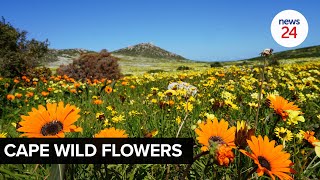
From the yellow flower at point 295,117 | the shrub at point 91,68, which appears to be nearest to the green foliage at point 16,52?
the shrub at point 91,68

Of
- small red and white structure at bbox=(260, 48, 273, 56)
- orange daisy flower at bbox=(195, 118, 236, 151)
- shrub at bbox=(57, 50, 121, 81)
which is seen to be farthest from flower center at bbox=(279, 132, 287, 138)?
shrub at bbox=(57, 50, 121, 81)

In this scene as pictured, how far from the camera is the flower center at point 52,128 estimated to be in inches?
60.7

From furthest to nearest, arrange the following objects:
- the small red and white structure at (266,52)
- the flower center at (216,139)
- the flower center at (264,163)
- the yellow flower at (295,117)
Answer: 1. the yellow flower at (295,117)
2. the small red and white structure at (266,52)
3. the flower center at (216,139)
4. the flower center at (264,163)

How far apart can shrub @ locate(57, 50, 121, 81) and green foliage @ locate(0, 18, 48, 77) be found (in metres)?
1.61

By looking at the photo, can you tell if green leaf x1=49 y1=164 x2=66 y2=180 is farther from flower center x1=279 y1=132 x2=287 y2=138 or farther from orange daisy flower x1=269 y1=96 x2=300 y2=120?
flower center x1=279 y1=132 x2=287 y2=138

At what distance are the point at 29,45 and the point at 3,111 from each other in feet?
40.9

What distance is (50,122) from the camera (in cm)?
161

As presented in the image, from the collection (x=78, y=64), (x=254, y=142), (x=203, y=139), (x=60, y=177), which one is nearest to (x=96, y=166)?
(x=60, y=177)

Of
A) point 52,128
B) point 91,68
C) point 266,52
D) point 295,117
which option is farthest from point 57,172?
point 91,68

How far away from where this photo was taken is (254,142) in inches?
53.4

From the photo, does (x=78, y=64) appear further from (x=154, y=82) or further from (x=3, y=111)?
(x=3, y=111)

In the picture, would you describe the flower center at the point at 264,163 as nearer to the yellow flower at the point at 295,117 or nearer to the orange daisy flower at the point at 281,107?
the orange daisy flower at the point at 281,107

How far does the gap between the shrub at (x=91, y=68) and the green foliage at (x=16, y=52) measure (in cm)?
161

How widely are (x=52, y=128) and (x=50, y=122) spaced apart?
0.06m
